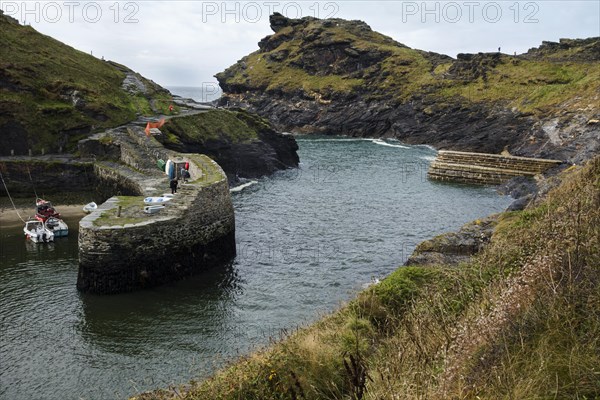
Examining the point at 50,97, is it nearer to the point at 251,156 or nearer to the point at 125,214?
the point at 251,156

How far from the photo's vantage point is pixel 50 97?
51031mm

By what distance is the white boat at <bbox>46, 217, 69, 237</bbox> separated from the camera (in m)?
32.6

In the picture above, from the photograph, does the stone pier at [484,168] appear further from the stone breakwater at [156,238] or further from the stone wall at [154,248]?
the stone wall at [154,248]

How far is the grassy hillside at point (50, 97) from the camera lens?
154 ft

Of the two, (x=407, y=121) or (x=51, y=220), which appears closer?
(x=51, y=220)

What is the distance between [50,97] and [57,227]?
949 inches

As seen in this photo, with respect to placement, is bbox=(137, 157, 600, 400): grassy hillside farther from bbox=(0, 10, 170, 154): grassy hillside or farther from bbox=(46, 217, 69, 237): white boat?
bbox=(0, 10, 170, 154): grassy hillside

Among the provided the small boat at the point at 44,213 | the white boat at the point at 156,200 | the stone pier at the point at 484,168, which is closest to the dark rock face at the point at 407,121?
the stone pier at the point at 484,168

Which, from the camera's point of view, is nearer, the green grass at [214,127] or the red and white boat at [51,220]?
the red and white boat at [51,220]

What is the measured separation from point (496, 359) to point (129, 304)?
64.7 feet

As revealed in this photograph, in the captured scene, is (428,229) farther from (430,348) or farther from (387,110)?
(387,110)

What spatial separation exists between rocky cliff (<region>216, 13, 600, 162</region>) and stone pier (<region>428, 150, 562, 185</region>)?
4.49m

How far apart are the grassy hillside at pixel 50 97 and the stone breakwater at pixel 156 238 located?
1915cm

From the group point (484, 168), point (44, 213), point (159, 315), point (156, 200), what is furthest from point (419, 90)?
point (159, 315)
